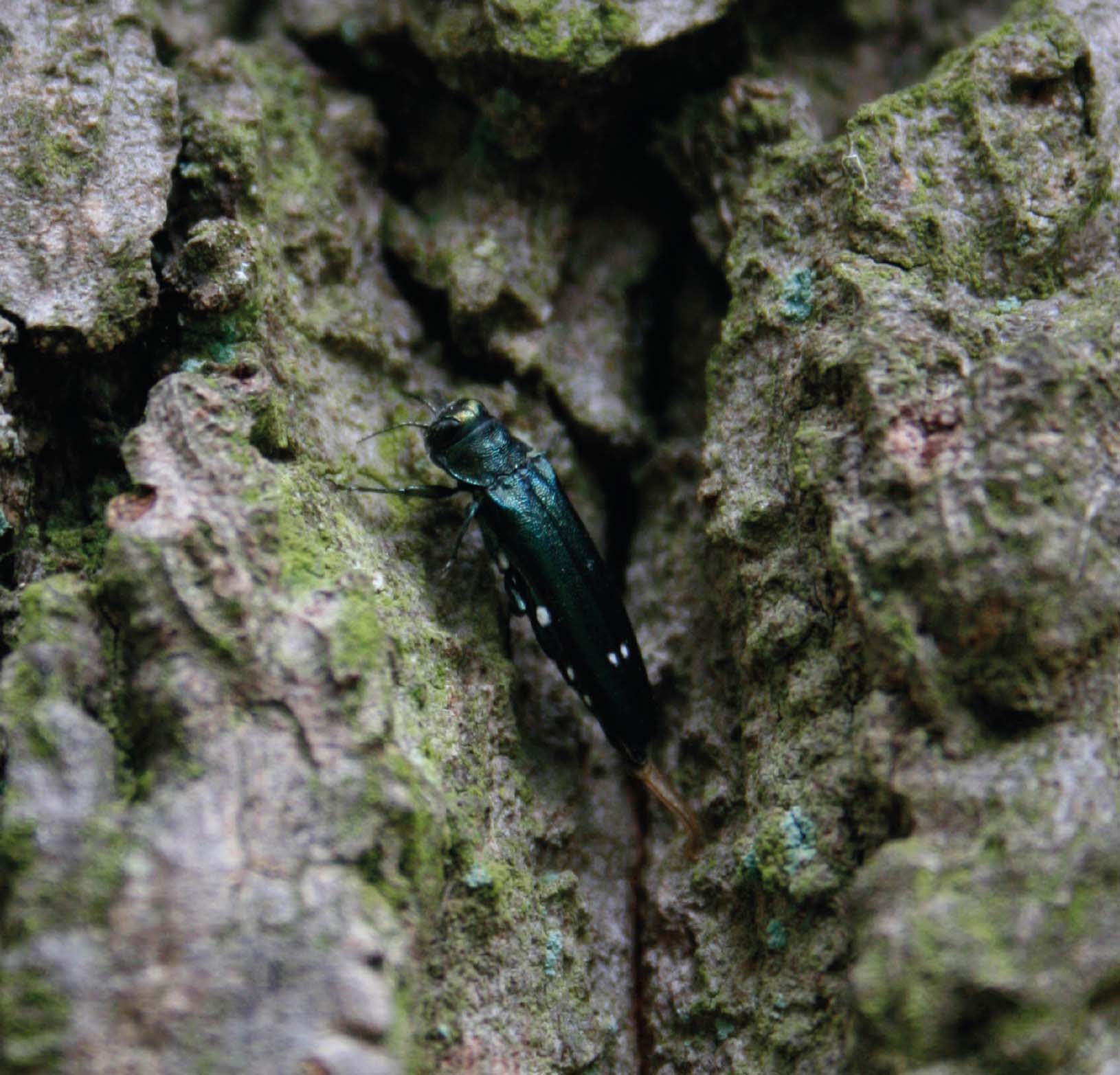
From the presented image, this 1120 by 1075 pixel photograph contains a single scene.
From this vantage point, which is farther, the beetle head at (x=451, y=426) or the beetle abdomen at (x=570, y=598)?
the beetle head at (x=451, y=426)

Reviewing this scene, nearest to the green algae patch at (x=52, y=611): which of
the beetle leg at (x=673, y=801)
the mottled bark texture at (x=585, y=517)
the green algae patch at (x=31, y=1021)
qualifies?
the mottled bark texture at (x=585, y=517)

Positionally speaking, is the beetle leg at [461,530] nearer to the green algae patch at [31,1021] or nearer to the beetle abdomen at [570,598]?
the beetle abdomen at [570,598]

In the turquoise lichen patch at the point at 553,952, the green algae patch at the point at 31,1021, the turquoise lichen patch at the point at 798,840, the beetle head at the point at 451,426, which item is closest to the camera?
the green algae patch at the point at 31,1021

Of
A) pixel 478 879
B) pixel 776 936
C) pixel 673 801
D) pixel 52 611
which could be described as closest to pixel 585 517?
pixel 673 801

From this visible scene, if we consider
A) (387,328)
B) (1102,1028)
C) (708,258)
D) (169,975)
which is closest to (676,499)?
(708,258)

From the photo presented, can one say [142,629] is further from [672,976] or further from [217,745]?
[672,976]
